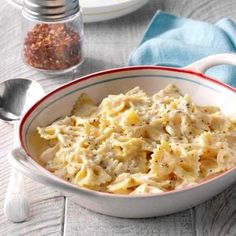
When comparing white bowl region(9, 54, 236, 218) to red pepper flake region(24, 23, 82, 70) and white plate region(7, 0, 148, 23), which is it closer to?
red pepper flake region(24, 23, 82, 70)

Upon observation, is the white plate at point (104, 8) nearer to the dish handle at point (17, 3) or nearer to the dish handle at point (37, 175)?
the dish handle at point (17, 3)

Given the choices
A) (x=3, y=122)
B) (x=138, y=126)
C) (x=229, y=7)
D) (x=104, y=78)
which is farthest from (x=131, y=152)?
(x=229, y=7)

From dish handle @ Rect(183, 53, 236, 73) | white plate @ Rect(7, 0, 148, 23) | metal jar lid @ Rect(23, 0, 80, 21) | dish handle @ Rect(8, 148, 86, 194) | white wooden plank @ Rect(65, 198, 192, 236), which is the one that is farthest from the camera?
white plate @ Rect(7, 0, 148, 23)

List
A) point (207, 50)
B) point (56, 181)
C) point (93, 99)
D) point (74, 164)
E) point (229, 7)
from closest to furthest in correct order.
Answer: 1. point (56, 181)
2. point (74, 164)
3. point (93, 99)
4. point (207, 50)
5. point (229, 7)

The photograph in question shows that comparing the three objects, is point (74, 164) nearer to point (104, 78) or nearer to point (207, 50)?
point (104, 78)

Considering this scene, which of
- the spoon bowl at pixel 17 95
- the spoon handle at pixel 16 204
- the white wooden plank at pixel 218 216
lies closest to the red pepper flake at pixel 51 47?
the spoon bowl at pixel 17 95

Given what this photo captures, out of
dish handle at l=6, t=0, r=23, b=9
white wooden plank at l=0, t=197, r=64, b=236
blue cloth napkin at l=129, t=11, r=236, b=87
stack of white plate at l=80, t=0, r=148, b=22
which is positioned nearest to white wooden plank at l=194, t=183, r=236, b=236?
white wooden plank at l=0, t=197, r=64, b=236

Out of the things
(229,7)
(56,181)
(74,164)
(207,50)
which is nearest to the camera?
(56,181)
